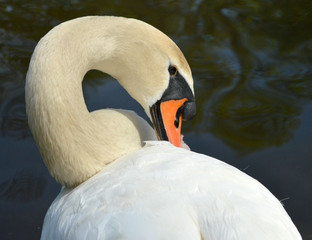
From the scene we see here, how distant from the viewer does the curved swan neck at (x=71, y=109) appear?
2309 mm

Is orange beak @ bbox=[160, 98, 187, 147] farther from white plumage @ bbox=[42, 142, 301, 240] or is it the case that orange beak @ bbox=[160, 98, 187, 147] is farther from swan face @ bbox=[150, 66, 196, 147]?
white plumage @ bbox=[42, 142, 301, 240]

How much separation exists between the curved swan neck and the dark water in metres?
0.86

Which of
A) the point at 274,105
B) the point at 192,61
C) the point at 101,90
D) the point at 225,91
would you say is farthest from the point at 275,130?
the point at 101,90

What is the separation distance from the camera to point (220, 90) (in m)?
4.07

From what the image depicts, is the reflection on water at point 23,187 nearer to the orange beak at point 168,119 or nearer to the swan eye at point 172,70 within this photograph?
the orange beak at point 168,119

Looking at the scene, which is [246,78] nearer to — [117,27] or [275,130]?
[275,130]

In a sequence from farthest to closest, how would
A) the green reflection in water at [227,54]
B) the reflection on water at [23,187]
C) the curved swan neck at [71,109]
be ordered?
the green reflection in water at [227,54] → the reflection on water at [23,187] → the curved swan neck at [71,109]

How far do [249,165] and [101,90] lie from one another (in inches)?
48.3

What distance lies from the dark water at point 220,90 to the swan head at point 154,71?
0.89m

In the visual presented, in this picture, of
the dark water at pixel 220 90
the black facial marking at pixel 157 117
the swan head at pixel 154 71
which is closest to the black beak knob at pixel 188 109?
the swan head at pixel 154 71

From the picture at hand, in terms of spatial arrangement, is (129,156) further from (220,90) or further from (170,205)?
(220,90)

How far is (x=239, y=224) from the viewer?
1.80 metres

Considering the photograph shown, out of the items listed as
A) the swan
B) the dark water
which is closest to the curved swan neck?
the swan

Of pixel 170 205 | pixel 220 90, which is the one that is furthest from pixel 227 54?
pixel 170 205
